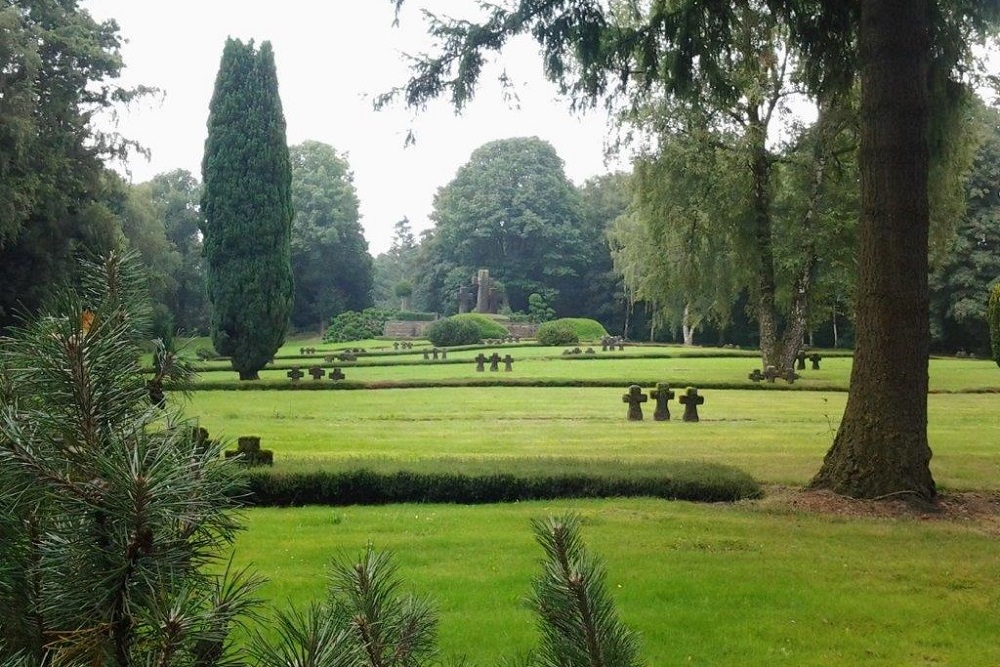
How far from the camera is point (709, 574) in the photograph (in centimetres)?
526

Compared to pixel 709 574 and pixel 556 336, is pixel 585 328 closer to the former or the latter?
pixel 556 336

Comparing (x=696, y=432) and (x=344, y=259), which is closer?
(x=696, y=432)

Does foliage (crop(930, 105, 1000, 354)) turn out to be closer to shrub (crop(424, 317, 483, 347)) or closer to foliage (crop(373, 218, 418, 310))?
shrub (crop(424, 317, 483, 347))

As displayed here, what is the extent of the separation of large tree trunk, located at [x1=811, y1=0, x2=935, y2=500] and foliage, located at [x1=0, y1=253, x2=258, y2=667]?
24.3ft

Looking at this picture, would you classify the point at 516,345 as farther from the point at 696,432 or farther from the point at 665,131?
the point at 696,432

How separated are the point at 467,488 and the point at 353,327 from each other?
41.9m

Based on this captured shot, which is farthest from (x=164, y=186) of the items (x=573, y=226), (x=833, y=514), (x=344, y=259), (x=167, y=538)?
(x=167, y=538)

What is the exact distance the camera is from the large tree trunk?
293 inches

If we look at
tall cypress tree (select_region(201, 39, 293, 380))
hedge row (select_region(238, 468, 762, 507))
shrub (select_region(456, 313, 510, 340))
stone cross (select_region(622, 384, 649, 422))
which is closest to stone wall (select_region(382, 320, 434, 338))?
shrub (select_region(456, 313, 510, 340))

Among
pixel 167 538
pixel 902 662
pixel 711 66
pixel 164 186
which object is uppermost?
pixel 164 186

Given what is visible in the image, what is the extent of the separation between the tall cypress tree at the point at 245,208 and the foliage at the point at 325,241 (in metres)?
26.4

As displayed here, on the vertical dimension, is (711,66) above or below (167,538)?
above

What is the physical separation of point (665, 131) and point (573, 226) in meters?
37.0

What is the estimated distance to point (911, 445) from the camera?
24.4 ft
